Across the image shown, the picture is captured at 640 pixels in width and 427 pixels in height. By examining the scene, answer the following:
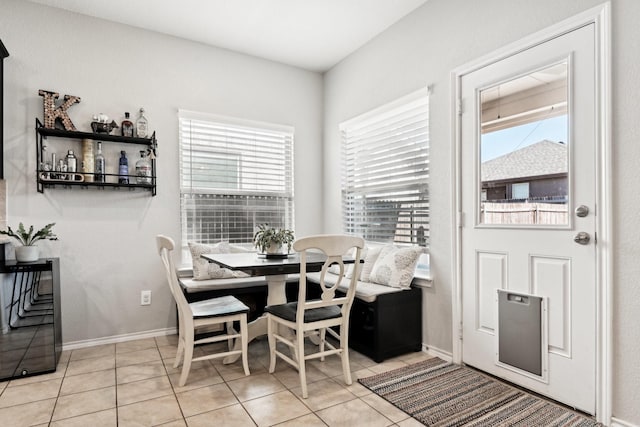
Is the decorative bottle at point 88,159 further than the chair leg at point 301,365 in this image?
Yes

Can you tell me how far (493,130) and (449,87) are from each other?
0.51 metres

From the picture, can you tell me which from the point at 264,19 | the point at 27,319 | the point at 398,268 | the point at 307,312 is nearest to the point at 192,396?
the point at 307,312

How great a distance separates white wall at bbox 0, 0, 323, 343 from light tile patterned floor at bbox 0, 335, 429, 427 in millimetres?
615

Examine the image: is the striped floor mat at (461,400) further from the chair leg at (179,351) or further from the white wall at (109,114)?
the white wall at (109,114)

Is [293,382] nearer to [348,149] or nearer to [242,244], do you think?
[242,244]

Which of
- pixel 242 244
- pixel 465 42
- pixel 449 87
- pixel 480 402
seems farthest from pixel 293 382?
pixel 465 42

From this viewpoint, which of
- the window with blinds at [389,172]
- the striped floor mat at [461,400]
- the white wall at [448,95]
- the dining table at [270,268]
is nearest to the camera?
the white wall at [448,95]

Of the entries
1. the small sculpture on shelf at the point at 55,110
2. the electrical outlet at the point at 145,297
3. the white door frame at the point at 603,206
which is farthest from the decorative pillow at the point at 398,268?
the small sculpture on shelf at the point at 55,110

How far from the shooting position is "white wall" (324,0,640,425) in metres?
1.91

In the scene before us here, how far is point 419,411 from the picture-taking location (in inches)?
83.0

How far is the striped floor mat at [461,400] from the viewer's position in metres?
2.03

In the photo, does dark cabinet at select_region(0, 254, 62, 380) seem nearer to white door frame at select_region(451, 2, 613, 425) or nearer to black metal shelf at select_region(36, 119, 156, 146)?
black metal shelf at select_region(36, 119, 156, 146)

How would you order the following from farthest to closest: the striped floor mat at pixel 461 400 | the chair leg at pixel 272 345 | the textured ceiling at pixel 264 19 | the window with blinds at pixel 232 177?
1. the window with blinds at pixel 232 177
2. the textured ceiling at pixel 264 19
3. the chair leg at pixel 272 345
4. the striped floor mat at pixel 461 400

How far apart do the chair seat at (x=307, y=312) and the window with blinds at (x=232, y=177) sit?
1.49 m
